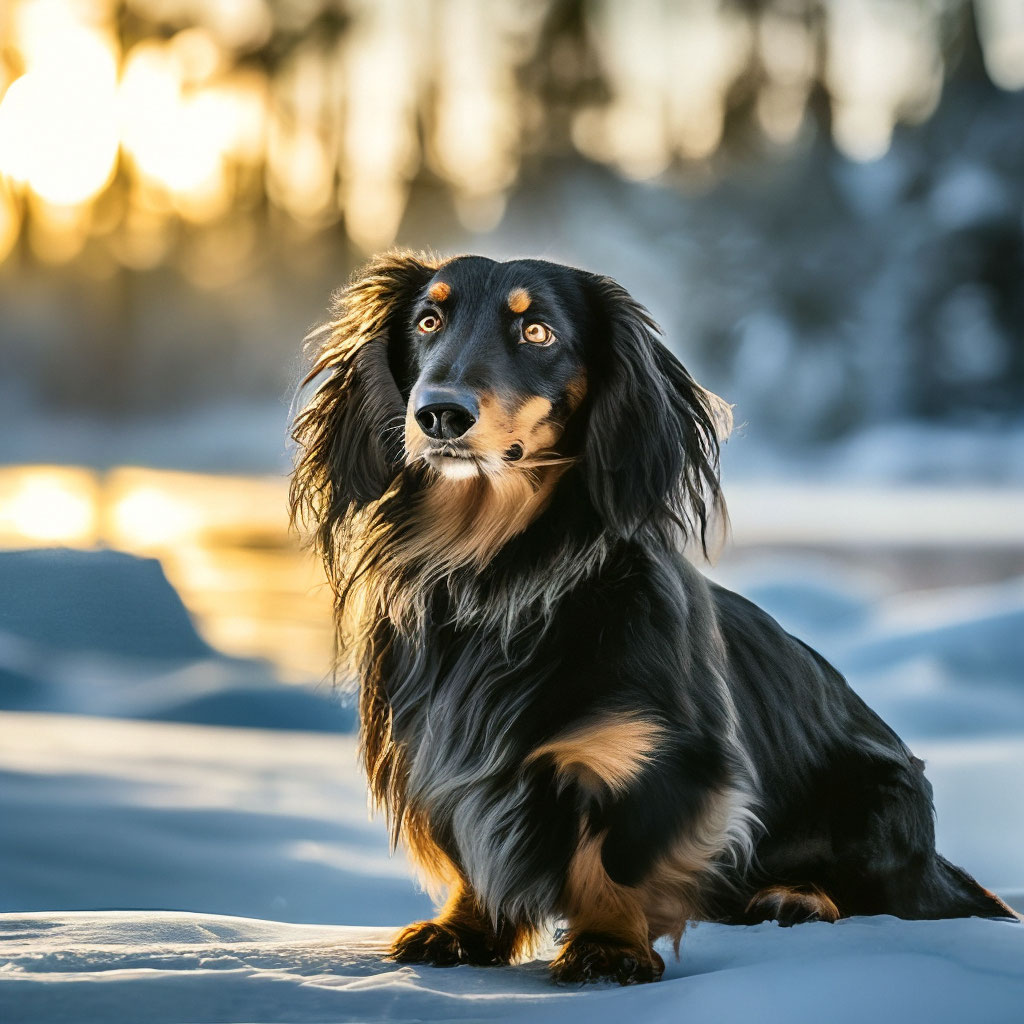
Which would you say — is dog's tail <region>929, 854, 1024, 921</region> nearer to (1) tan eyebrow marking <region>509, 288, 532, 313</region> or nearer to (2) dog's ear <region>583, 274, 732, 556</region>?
(2) dog's ear <region>583, 274, 732, 556</region>

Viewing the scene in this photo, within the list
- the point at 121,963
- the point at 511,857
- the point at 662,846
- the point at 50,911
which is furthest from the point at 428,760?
the point at 50,911

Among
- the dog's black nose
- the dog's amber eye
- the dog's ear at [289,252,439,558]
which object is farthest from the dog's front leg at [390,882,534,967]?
the dog's amber eye

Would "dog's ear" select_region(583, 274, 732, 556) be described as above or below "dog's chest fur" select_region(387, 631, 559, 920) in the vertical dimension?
above

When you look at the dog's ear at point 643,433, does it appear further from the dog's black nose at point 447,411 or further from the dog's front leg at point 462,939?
the dog's front leg at point 462,939

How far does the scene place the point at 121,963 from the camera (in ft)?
7.89

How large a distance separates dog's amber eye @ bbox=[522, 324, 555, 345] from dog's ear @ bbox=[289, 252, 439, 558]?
35 cm

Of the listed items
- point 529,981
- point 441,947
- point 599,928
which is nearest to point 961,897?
point 599,928

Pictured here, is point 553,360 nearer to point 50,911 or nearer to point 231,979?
point 231,979

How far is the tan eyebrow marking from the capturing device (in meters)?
2.69

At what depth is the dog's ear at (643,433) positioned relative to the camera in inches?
105

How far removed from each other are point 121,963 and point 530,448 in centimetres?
120

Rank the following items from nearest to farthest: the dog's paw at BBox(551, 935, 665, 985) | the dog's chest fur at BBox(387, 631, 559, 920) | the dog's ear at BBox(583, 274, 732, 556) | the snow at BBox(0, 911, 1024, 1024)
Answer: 1. the snow at BBox(0, 911, 1024, 1024)
2. the dog's paw at BBox(551, 935, 665, 985)
3. the dog's chest fur at BBox(387, 631, 559, 920)
4. the dog's ear at BBox(583, 274, 732, 556)

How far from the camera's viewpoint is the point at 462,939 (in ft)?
8.86

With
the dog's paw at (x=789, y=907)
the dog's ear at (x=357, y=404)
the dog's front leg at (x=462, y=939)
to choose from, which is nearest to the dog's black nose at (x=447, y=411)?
the dog's ear at (x=357, y=404)
